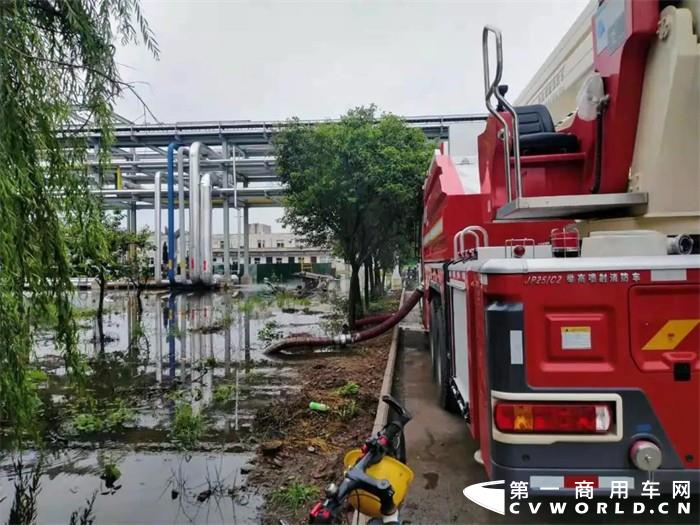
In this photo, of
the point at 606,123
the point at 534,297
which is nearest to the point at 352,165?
the point at 606,123

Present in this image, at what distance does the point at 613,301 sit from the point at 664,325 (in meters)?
0.23

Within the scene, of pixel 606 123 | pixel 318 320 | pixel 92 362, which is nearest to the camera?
pixel 606 123

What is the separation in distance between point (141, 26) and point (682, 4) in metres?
3.24

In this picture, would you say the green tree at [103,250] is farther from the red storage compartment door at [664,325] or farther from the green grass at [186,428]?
the red storage compartment door at [664,325]

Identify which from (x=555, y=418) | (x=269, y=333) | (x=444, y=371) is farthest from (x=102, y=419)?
(x=269, y=333)

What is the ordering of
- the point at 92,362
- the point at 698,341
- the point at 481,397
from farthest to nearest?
the point at 92,362 < the point at 481,397 < the point at 698,341

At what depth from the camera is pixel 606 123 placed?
2637 mm

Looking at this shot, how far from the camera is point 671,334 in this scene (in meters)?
2.00

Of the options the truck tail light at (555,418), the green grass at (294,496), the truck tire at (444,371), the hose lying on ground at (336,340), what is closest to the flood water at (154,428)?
the green grass at (294,496)

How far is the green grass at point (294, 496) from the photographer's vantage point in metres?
3.35

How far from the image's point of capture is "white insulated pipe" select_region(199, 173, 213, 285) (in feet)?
70.4

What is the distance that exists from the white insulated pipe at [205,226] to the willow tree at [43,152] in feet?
61.3

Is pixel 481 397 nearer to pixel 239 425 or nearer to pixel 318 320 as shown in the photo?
pixel 239 425

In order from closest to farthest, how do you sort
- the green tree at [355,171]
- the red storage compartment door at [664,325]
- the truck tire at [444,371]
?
the red storage compartment door at [664,325], the truck tire at [444,371], the green tree at [355,171]
